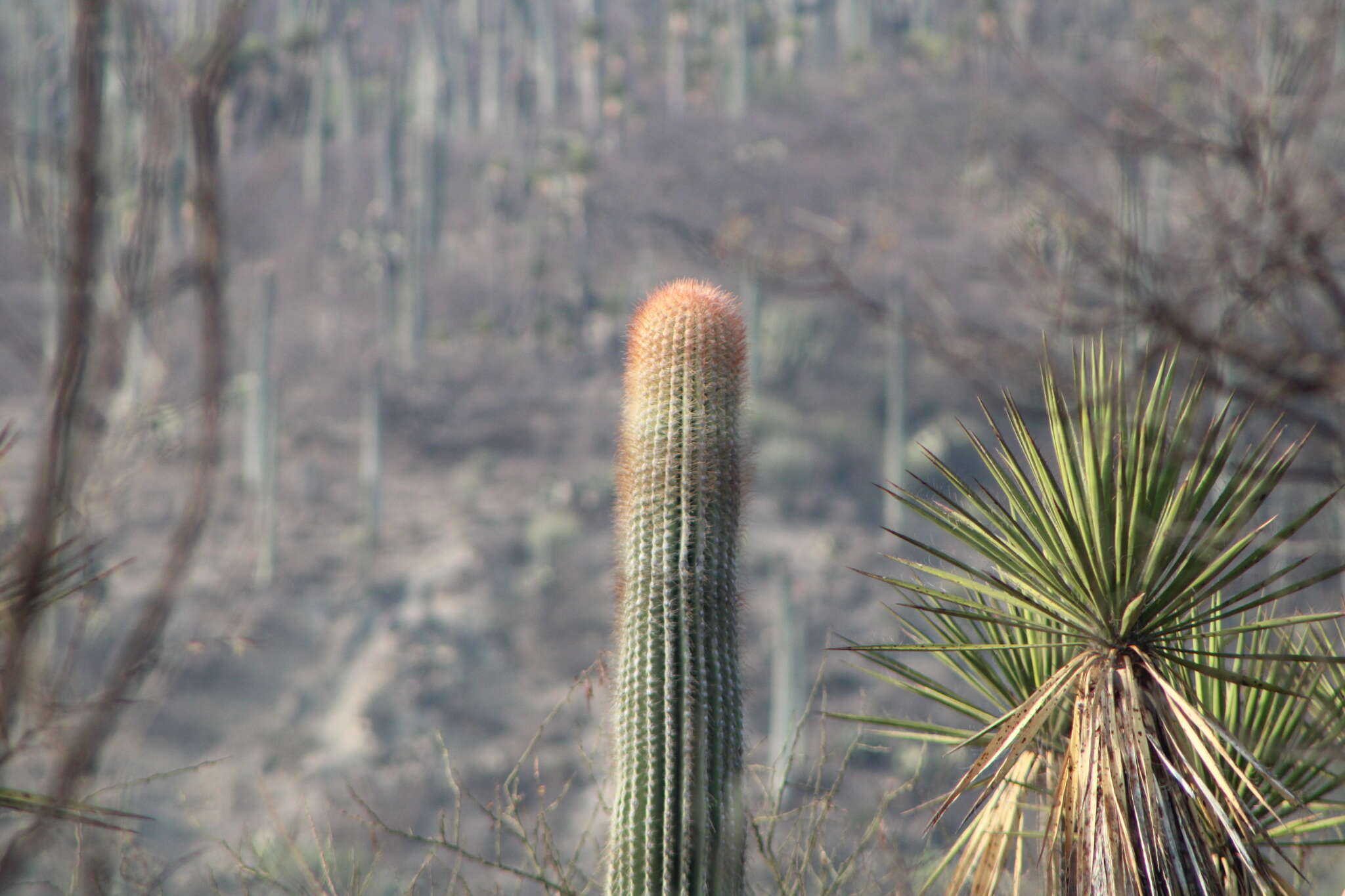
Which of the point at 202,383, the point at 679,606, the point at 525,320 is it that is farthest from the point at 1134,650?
the point at 525,320

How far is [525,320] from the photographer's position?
3347 centimetres

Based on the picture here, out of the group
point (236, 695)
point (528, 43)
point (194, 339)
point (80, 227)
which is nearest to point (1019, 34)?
point (528, 43)

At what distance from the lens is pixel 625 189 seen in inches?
1443

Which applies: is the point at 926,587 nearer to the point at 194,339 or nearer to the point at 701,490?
the point at 701,490

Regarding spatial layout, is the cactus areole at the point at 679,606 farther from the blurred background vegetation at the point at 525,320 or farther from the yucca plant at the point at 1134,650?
the yucca plant at the point at 1134,650

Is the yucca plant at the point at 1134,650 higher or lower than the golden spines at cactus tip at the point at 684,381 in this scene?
lower

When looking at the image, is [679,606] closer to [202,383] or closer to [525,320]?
[202,383]

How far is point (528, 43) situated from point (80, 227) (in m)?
44.8

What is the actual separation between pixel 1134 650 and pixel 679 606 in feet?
4.49

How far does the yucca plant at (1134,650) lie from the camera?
2994 millimetres

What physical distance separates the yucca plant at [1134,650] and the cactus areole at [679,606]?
582 millimetres

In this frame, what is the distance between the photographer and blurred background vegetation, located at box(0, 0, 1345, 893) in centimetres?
292

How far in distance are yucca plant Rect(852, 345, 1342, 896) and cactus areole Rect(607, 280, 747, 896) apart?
58cm

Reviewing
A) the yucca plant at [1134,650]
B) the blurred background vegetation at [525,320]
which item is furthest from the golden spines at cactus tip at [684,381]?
the yucca plant at [1134,650]
